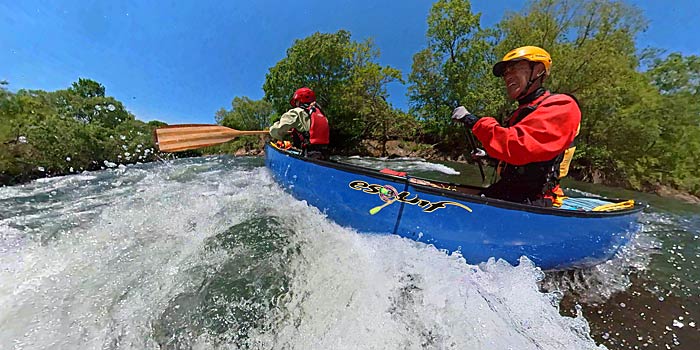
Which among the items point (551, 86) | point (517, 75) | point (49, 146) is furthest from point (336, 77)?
point (517, 75)

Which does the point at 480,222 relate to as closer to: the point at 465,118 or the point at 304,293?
the point at 465,118

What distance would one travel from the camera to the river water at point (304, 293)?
5.65ft

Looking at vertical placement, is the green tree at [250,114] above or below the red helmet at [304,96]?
above

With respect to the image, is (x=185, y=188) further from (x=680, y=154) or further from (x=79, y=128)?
(x=680, y=154)

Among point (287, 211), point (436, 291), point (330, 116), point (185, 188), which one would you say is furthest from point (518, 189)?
point (330, 116)

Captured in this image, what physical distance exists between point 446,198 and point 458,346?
3.43 ft

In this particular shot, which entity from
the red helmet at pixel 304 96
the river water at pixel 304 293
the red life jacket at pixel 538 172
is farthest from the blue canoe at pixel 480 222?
the red helmet at pixel 304 96

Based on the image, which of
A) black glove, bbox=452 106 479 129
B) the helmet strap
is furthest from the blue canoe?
the helmet strap

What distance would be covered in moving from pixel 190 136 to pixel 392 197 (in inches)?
216

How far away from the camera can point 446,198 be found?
2.24 m

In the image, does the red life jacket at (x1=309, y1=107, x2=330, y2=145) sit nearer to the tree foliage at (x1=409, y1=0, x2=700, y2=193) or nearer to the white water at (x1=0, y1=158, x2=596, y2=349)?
the white water at (x1=0, y1=158, x2=596, y2=349)

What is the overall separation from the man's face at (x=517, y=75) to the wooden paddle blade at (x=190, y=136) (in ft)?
17.1

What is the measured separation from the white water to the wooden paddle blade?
2597mm

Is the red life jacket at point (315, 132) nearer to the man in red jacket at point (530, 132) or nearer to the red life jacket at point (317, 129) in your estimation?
the red life jacket at point (317, 129)
